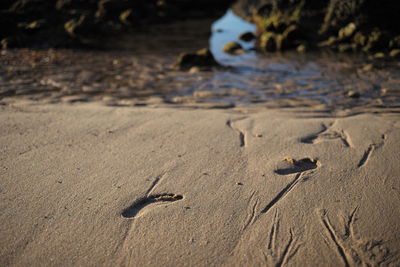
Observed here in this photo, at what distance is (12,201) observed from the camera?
234 cm

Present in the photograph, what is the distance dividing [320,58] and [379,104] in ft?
10.6

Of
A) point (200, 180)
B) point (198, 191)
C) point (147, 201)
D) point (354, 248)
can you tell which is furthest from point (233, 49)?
point (354, 248)

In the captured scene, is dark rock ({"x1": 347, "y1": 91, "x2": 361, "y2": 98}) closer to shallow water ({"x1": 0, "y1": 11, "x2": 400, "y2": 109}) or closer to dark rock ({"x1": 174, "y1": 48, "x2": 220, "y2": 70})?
shallow water ({"x1": 0, "y1": 11, "x2": 400, "y2": 109})

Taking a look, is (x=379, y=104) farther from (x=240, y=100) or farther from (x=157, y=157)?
(x=157, y=157)

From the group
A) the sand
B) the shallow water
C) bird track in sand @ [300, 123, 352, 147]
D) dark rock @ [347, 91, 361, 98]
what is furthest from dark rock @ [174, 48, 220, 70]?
bird track in sand @ [300, 123, 352, 147]

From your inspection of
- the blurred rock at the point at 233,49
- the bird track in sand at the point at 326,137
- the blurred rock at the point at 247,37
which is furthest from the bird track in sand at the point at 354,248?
the blurred rock at the point at 247,37

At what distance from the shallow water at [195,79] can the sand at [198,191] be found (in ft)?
4.15

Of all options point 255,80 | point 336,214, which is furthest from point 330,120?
point 255,80

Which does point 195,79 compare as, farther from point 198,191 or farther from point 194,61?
point 198,191

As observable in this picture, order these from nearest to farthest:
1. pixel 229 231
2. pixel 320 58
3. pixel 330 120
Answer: pixel 229 231
pixel 330 120
pixel 320 58

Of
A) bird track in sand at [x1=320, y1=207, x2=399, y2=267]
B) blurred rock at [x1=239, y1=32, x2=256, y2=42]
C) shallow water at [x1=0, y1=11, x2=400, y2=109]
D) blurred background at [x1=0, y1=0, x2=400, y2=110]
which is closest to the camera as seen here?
bird track in sand at [x1=320, y1=207, x2=399, y2=267]

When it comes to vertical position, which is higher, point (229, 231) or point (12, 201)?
point (12, 201)

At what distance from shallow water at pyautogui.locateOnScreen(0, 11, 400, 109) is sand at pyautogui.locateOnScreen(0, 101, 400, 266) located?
1265 millimetres

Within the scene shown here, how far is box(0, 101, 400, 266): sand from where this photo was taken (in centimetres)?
197
